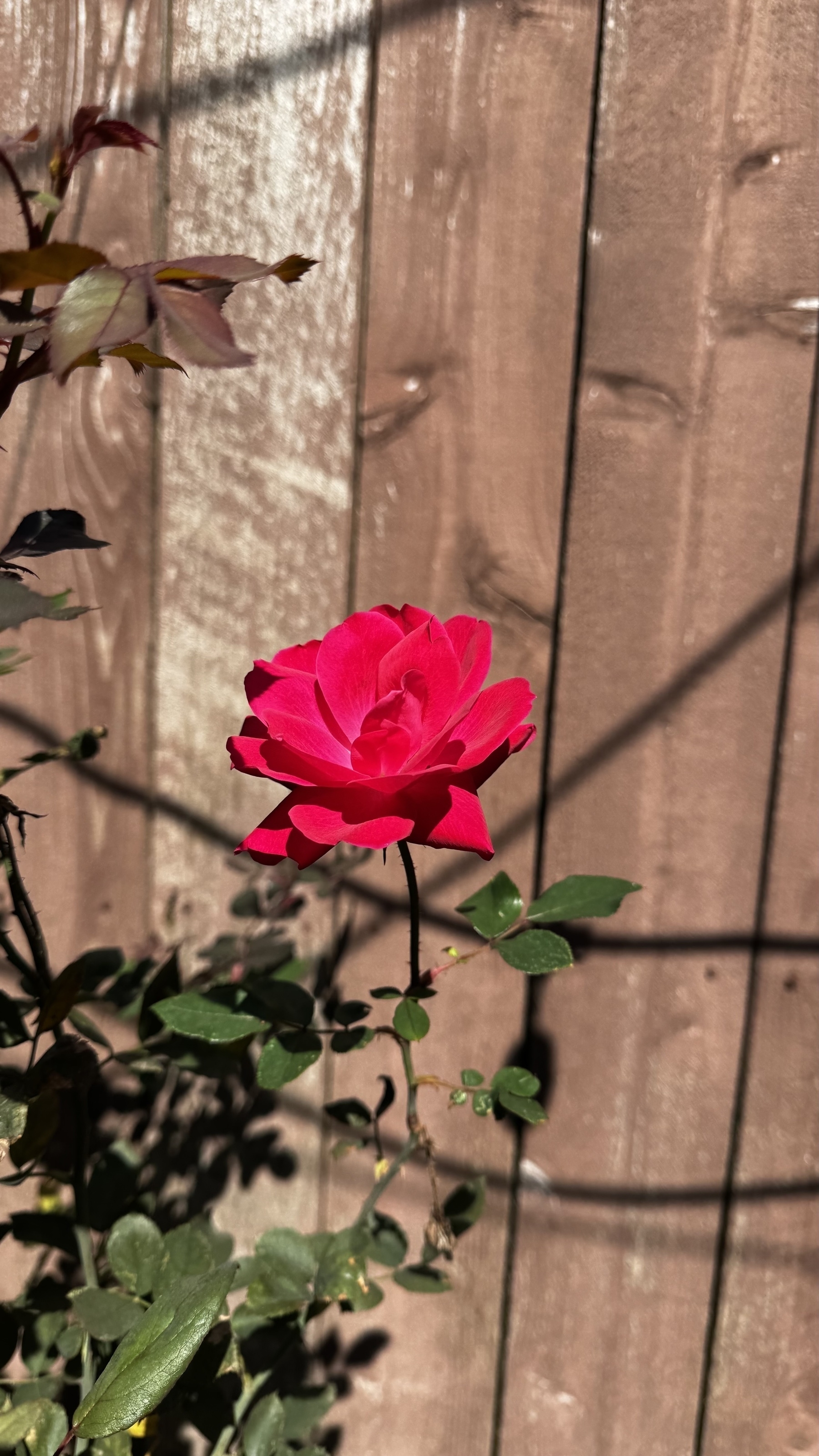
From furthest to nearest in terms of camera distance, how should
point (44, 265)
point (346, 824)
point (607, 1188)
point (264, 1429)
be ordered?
point (607, 1188) → point (264, 1429) → point (346, 824) → point (44, 265)

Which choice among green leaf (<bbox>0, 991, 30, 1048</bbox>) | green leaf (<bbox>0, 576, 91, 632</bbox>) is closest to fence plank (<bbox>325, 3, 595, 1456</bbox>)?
green leaf (<bbox>0, 991, 30, 1048</bbox>)

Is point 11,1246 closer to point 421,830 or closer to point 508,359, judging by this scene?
point 421,830

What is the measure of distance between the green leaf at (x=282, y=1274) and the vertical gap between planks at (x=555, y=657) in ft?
1.09

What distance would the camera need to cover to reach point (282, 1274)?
75 cm

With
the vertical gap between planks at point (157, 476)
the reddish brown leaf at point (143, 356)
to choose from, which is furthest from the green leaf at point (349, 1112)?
the reddish brown leaf at point (143, 356)

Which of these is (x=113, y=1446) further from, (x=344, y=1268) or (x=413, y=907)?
(x=413, y=907)

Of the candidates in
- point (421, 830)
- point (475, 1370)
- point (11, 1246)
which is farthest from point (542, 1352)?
point (421, 830)

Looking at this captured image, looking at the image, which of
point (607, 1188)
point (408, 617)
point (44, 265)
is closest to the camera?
point (44, 265)

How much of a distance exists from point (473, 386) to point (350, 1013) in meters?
0.57

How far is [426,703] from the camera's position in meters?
0.53

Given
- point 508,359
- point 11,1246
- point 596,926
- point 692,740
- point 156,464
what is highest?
point 508,359

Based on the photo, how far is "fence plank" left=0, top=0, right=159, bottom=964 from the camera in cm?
90

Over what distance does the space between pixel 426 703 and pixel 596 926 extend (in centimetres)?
55

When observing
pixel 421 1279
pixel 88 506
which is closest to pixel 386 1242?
pixel 421 1279
